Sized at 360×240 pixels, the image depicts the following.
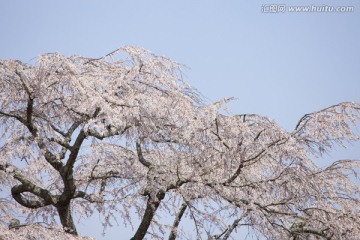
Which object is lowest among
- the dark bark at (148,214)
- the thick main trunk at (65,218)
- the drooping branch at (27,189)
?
the thick main trunk at (65,218)

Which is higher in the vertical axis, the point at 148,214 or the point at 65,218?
the point at 148,214

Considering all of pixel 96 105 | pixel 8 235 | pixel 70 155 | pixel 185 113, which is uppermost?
pixel 185 113

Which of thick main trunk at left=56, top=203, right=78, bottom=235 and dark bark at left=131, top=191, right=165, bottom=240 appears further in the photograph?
thick main trunk at left=56, top=203, right=78, bottom=235

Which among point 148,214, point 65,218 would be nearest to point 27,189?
point 65,218

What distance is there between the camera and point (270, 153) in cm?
554

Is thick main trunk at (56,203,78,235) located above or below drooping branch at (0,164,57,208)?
below

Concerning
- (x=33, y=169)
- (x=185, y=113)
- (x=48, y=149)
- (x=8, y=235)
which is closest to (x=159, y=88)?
(x=185, y=113)

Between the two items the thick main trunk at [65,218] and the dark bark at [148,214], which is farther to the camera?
the thick main trunk at [65,218]

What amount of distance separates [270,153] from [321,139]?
710mm

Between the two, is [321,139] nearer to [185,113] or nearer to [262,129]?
[262,129]

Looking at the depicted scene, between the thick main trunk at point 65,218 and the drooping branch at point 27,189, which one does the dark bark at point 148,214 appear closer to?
the thick main trunk at point 65,218

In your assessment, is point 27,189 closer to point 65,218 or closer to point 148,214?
point 65,218

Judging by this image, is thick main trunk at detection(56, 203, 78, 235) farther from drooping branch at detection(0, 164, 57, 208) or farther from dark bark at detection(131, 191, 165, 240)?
dark bark at detection(131, 191, 165, 240)

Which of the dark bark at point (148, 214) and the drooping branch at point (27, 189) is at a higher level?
the dark bark at point (148, 214)
